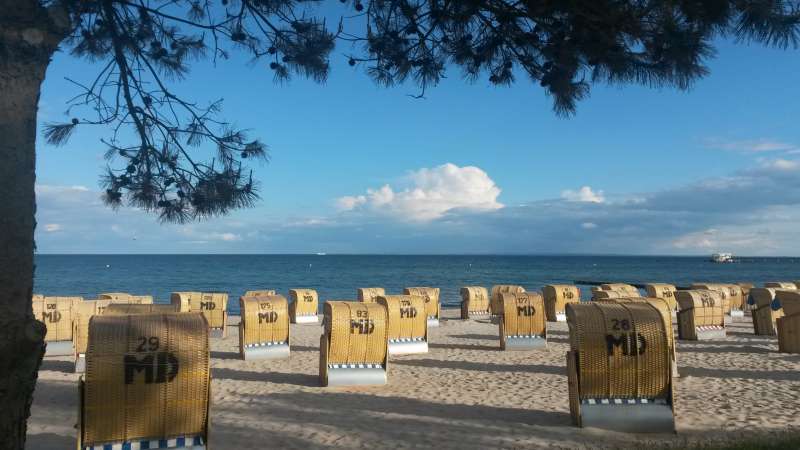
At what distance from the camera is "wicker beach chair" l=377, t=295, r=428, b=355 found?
13.2m

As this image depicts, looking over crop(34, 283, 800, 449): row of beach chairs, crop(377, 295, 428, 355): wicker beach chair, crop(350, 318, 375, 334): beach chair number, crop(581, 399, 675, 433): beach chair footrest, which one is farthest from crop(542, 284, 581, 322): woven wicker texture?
crop(581, 399, 675, 433): beach chair footrest

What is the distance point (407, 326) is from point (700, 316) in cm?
843

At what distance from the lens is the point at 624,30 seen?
483 cm

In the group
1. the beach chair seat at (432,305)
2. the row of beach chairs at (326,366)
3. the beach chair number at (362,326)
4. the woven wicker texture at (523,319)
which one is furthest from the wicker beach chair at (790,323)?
the beach chair seat at (432,305)

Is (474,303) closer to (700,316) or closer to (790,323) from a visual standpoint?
(700,316)

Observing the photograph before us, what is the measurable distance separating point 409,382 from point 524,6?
7154mm

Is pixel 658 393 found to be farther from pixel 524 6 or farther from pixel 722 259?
pixel 722 259

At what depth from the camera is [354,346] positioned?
9844mm

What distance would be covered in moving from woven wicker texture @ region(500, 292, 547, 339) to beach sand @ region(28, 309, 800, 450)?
63cm

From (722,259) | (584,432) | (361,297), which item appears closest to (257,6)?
(584,432)

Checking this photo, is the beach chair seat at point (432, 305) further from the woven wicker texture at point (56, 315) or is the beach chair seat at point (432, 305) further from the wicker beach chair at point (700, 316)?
the woven wicker texture at point (56, 315)

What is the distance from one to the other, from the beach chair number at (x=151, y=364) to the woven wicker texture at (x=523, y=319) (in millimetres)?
9738

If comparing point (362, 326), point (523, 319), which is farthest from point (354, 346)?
point (523, 319)

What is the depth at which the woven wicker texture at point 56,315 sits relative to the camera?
1341cm
